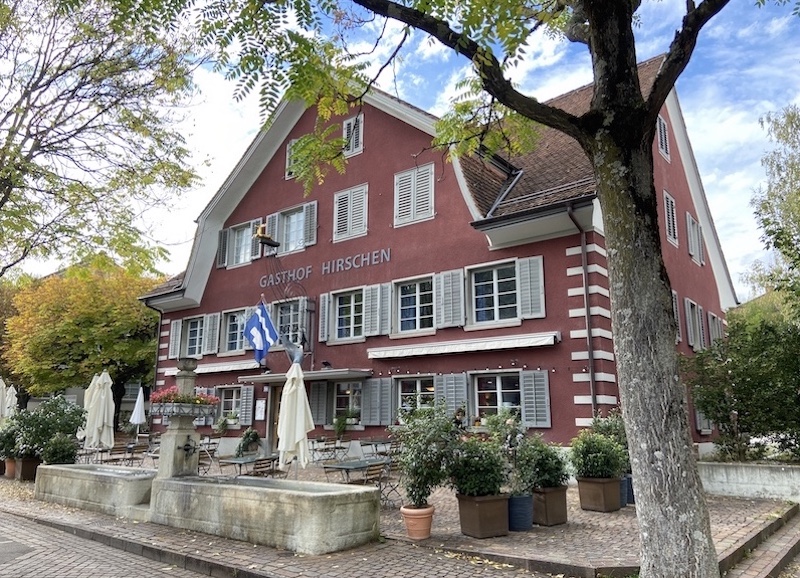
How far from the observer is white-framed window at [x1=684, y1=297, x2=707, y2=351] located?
56.4ft

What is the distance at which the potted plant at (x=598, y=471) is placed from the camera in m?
9.10

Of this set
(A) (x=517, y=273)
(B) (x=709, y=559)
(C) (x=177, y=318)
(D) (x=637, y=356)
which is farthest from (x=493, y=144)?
(C) (x=177, y=318)

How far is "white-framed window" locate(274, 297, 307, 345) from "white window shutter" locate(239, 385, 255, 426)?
2095 mm

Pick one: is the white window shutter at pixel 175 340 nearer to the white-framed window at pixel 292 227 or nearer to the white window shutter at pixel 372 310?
the white-framed window at pixel 292 227

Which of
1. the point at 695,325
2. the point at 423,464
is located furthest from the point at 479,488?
the point at 695,325

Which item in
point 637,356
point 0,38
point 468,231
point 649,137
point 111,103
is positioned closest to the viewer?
point 637,356

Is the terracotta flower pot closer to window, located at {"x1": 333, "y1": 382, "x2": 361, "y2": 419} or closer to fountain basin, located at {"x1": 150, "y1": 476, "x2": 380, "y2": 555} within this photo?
fountain basin, located at {"x1": 150, "y1": 476, "x2": 380, "y2": 555}

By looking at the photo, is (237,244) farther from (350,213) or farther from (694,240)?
(694,240)

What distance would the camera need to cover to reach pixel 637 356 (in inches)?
185

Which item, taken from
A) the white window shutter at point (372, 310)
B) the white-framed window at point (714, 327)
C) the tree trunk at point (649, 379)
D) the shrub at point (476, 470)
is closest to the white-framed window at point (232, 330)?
the white window shutter at point (372, 310)

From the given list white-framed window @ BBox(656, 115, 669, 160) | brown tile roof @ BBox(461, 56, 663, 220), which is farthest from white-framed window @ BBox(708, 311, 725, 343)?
brown tile roof @ BBox(461, 56, 663, 220)

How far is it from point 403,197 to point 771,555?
11903mm

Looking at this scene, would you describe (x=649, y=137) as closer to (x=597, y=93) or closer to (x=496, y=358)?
(x=597, y=93)

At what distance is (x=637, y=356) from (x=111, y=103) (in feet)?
36.9
